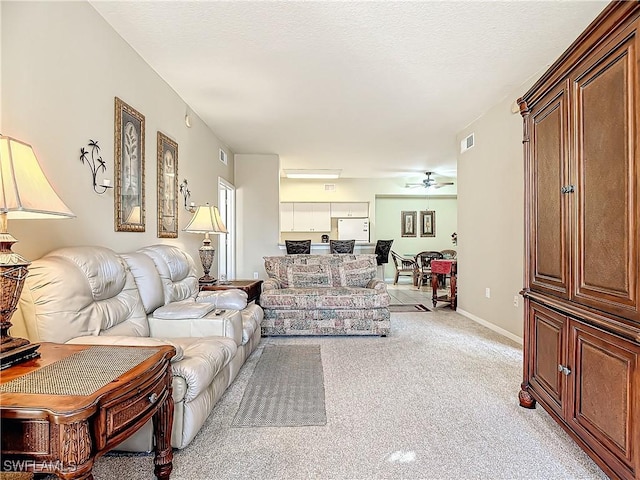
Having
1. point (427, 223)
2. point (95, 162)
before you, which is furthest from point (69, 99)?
point (427, 223)

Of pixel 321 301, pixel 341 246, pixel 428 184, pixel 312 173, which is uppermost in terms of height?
pixel 312 173

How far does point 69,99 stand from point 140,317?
1372 mm

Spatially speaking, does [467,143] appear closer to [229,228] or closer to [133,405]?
[229,228]

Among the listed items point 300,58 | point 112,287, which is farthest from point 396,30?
point 112,287

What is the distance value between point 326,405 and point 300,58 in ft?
8.71

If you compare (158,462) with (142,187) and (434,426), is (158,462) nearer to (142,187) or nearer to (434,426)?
(434,426)

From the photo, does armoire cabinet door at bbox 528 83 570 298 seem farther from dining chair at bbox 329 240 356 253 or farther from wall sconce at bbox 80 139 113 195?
dining chair at bbox 329 240 356 253

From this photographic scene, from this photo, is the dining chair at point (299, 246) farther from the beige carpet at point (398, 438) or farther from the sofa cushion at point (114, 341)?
the sofa cushion at point (114, 341)

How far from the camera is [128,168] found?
2.89 metres

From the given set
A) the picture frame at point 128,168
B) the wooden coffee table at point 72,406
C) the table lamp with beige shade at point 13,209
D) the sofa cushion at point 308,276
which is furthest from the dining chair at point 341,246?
the table lamp with beige shade at point 13,209

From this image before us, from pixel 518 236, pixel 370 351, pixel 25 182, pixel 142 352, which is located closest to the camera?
pixel 25 182

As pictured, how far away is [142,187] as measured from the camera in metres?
3.11

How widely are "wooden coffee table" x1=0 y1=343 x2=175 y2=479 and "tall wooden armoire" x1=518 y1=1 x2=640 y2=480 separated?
1.75m

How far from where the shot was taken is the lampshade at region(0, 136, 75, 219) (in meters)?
1.26
